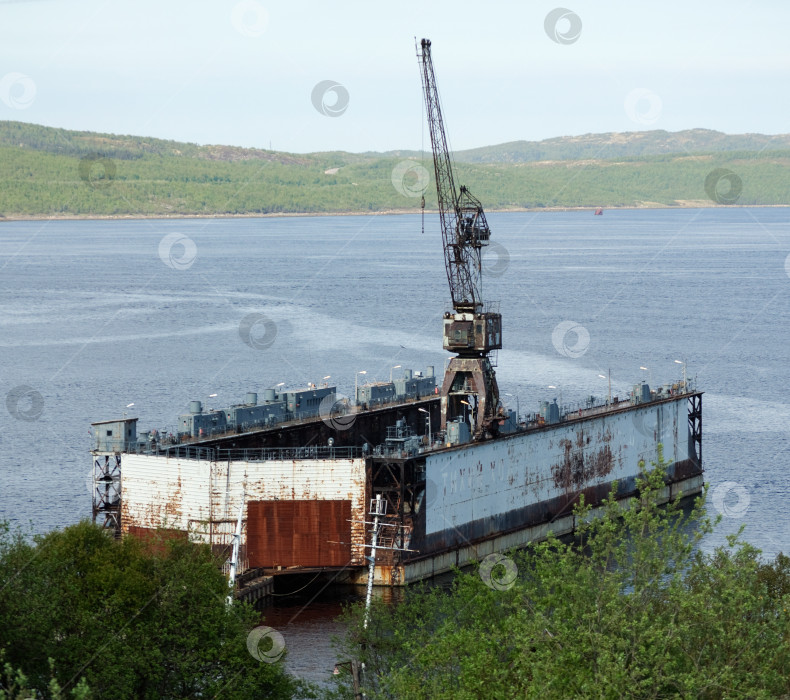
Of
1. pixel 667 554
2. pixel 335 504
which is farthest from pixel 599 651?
pixel 335 504

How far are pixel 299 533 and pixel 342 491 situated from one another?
241cm

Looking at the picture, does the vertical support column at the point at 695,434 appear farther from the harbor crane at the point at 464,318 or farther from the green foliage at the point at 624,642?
the green foliage at the point at 624,642

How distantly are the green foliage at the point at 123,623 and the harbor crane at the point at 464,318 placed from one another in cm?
3083

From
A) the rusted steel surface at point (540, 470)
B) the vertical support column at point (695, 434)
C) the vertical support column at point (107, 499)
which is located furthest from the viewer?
the vertical support column at point (695, 434)

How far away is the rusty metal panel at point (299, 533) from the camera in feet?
202

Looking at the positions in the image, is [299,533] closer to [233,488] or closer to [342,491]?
[342,491]

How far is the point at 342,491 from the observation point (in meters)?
62.0

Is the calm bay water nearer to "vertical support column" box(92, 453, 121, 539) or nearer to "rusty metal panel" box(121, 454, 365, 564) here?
"rusty metal panel" box(121, 454, 365, 564)

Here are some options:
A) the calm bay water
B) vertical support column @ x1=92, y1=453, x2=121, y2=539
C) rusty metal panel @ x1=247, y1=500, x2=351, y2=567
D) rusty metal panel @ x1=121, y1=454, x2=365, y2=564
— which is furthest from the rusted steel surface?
vertical support column @ x1=92, y1=453, x2=121, y2=539

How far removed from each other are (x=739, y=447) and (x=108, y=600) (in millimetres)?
58921

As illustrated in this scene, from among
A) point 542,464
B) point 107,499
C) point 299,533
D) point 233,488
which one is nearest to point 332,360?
point 542,464

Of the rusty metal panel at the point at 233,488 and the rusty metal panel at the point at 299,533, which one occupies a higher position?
the rusty metal panel at the point at 233,488

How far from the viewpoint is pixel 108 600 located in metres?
41.6

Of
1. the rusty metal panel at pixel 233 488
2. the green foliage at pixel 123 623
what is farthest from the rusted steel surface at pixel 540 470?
the green foliage at pixel 123 623
